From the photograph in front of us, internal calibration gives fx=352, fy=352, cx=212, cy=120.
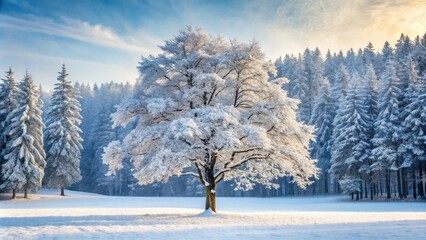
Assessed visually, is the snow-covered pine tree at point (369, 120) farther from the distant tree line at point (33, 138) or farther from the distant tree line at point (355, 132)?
the distant tree line at point (33, 138)

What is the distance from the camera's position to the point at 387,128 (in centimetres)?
4022

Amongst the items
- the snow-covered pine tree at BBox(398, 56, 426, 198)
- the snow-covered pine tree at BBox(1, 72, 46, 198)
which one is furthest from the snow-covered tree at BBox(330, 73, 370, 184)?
the snow-covered pine tree at BBox(1, 72, 46, 198)

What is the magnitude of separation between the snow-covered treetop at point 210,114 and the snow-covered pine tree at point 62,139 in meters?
30.2

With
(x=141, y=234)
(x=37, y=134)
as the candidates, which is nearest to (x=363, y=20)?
(x=141, y=234)

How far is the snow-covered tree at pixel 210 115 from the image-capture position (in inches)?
691

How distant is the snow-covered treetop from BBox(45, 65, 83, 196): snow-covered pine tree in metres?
30.2

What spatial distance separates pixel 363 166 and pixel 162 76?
30868mm

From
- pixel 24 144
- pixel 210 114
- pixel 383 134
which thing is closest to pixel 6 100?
pixel 24 144

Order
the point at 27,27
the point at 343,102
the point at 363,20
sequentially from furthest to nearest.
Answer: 1. the point at 343,102
2. the point at 363,20
3. the point at 27,27

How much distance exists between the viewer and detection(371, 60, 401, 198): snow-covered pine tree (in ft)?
129

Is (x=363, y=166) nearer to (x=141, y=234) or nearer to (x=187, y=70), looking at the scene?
(x=187, y=70)

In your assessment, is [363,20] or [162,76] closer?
[363,20]

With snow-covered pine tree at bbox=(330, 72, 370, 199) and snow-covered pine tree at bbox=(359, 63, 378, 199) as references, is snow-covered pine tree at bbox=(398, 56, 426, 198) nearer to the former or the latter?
snow-covered pine tree at bbox=(359, 63, 378, 199)

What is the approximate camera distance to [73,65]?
36.9ft
